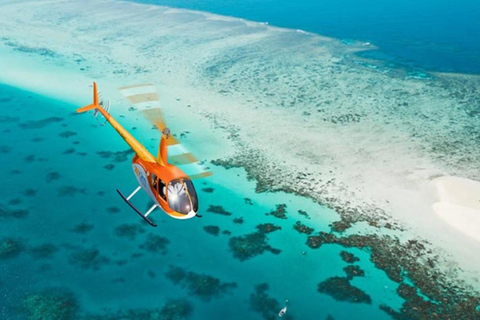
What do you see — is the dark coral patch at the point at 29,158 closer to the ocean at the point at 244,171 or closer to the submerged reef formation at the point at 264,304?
the ocean at the point at 244,171

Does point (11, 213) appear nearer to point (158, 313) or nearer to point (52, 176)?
point (52, 176)

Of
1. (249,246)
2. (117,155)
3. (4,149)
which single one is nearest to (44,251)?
(117,155)

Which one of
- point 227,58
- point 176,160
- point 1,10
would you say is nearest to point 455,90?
point 227,58

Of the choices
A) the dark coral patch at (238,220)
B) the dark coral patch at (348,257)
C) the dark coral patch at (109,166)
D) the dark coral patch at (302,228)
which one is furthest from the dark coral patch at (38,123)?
the dark coral patch at (348,257)

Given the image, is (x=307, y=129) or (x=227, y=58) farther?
(x=227, y=58)

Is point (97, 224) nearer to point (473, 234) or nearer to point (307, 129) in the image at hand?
point (307, 129)

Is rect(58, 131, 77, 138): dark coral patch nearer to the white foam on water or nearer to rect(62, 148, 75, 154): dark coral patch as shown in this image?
rect(62, 148, 75, 154): dark coral patch
